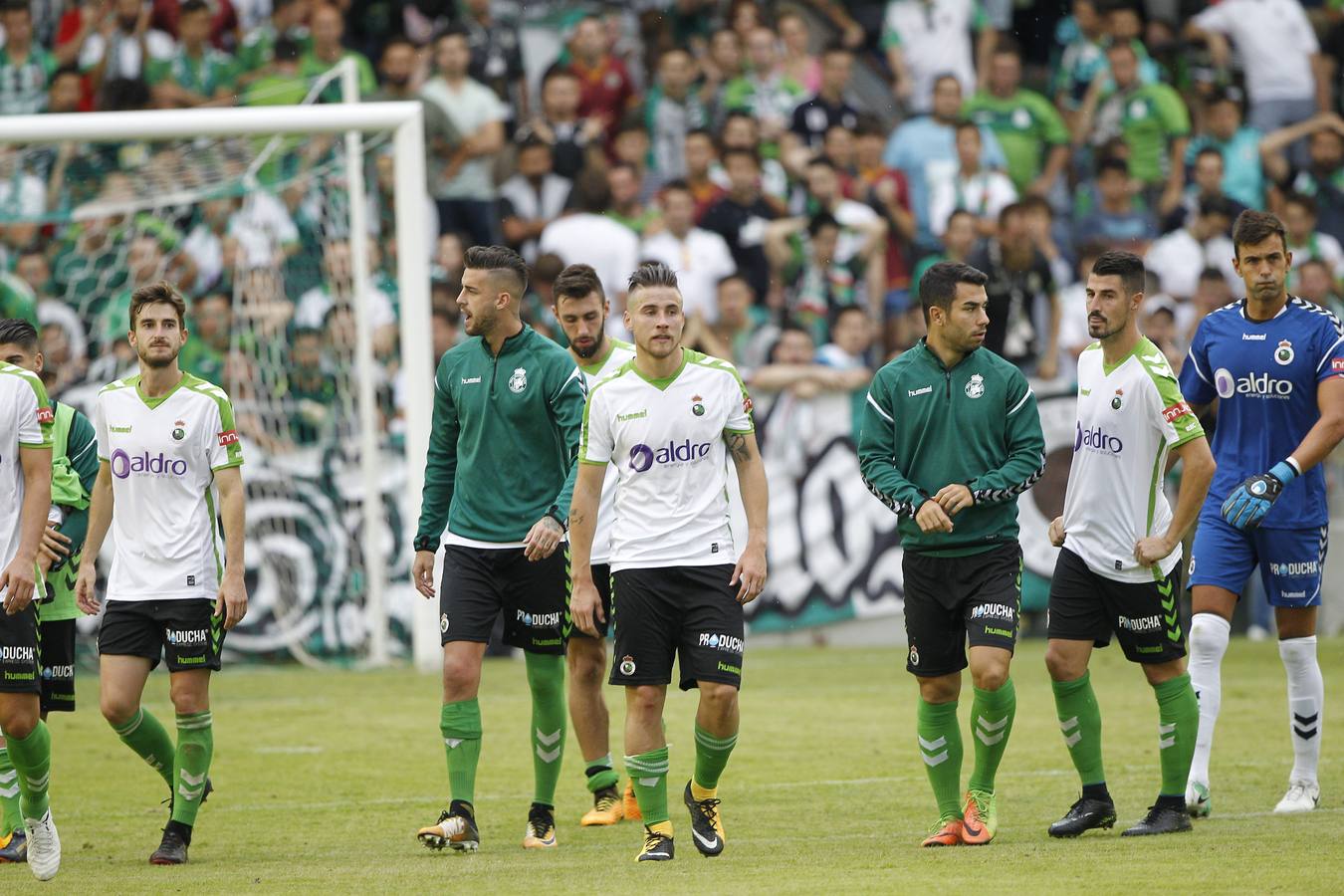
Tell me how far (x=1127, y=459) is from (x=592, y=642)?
104 inches

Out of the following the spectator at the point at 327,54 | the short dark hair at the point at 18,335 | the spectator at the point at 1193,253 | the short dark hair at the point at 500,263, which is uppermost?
the spectator at the point at 327,54

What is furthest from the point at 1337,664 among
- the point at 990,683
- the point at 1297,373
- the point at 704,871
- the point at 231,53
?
the point at 231,53

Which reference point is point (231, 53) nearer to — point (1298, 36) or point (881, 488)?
point (1298, 36)

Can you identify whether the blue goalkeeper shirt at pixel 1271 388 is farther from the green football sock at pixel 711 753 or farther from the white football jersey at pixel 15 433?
the white football jersey at pixel 15 433

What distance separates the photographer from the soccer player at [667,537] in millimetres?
7734

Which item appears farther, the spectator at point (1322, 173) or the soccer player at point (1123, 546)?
the spectator at point (1322, 173)

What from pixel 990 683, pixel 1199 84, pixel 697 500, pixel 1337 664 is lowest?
pixel 1337 664

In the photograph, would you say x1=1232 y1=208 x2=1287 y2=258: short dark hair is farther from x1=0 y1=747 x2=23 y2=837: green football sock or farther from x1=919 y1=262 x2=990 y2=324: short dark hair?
x1=0 y1=747 x2=23 y2=837: green football sock

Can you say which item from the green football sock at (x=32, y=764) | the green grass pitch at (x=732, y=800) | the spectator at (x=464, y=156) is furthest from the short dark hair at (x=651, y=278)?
the spectator at (x=464, y=156)

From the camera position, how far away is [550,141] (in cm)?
1858

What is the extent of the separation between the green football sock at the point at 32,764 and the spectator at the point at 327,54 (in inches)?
443

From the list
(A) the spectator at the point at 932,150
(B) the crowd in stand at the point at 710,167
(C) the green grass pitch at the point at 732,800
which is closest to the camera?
(C) the green grass pitch at the point at 732,800

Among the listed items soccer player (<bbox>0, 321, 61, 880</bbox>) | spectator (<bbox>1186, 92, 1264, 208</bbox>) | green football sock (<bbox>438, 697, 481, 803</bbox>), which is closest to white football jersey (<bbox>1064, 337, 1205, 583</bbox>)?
green football sock (<bbox>438, 697, 481, 803</bbox>)

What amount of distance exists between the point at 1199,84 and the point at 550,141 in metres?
7.45
